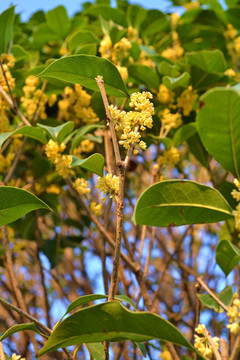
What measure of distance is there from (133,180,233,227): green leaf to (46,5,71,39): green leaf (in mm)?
1283

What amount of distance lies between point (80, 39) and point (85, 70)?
757 millimetres

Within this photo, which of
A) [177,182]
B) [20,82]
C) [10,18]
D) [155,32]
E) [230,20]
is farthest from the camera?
[155,32]

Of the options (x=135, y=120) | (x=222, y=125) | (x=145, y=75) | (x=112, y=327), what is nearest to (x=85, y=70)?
(x=135, y=120)

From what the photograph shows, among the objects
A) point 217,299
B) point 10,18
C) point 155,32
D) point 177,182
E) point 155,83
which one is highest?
point 155,32

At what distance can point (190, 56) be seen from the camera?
151 cm

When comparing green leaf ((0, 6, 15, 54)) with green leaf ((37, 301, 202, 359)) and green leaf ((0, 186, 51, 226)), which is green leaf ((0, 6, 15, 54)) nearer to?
green leaf ((0, 186, 51, 226))

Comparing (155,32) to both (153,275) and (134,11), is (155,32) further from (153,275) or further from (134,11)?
(153,275)

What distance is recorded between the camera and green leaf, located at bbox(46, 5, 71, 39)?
191 centimetres

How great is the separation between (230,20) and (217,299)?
1.43 metres

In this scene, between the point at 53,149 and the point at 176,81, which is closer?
the point at 53,149

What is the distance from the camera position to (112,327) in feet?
2.51

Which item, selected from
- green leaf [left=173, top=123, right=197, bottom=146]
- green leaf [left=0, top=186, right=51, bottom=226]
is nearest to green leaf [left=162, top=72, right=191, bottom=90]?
green leaf [left=173, top=123, right=197, bottom=146]

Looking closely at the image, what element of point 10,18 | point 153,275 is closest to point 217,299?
point 10,18

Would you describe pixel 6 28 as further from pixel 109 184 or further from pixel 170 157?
pixel 109 184
